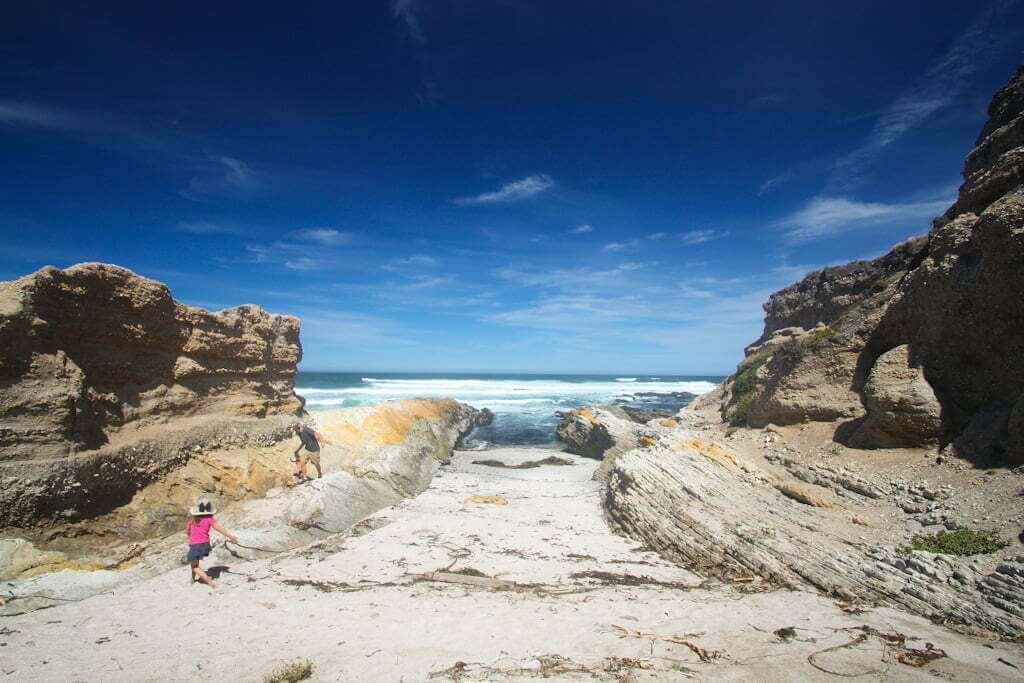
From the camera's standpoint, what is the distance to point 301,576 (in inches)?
332

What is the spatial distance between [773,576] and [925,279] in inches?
332

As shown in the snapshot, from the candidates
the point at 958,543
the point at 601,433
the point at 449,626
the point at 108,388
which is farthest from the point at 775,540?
the point at 601,433

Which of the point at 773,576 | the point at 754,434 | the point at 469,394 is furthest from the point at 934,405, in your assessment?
the point at 469,394

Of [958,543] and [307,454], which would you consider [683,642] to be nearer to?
[958,543]

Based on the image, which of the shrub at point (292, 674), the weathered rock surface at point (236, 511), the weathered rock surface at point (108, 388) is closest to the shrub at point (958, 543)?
the shrub at point (292, 674)

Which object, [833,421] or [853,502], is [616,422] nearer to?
[833,421]

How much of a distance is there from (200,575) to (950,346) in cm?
1587

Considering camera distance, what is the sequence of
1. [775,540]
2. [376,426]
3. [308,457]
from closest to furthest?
[775,540] → [308,457] → [376,426]

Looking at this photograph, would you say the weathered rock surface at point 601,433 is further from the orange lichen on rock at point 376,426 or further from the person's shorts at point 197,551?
the person's shorts at point 197,551

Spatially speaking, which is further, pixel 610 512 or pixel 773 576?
pixel 610 512

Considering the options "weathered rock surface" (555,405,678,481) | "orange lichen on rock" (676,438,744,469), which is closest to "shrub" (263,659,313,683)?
"orange lichen on rock" (676,438,744,469)

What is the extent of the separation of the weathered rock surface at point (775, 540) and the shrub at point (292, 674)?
6.74 m

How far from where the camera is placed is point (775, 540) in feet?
27.1

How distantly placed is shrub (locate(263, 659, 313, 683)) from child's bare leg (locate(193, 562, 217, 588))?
335cm
